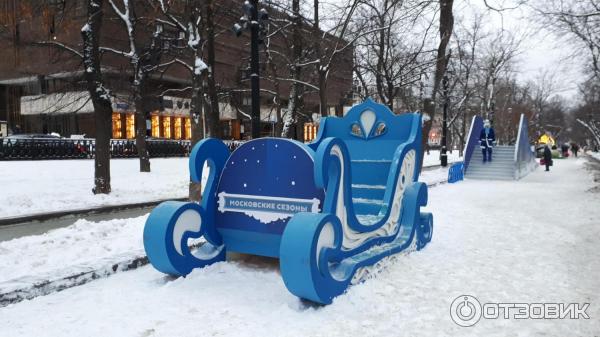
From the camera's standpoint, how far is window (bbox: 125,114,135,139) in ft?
136

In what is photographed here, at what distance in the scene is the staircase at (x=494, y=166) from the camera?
63.2 feet

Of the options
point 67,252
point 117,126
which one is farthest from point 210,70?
point 117,126

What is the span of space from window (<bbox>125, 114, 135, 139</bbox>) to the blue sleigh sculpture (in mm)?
39406

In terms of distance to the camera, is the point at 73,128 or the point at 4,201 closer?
the point at 4,201

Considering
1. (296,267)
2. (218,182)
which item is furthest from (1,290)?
(296,267)

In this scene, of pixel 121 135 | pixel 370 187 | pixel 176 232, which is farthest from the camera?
pixel 121 135

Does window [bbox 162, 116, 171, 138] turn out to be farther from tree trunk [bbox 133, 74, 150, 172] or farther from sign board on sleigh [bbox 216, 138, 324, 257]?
sign board on sleigh [bbox 216, 138, 324, 257]

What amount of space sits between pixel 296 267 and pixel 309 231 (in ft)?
1.05

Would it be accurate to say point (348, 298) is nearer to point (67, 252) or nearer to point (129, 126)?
point (67, 252)

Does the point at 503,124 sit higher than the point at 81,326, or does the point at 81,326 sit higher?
the point at 503,124

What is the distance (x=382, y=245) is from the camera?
539 centimetres

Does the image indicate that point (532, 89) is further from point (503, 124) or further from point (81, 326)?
point (81, 326)

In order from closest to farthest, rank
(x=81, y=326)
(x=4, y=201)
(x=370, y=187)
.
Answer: (x=81, y=326) → (x=370, y=187) → (x=4, y=201)

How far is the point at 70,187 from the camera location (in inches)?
571
